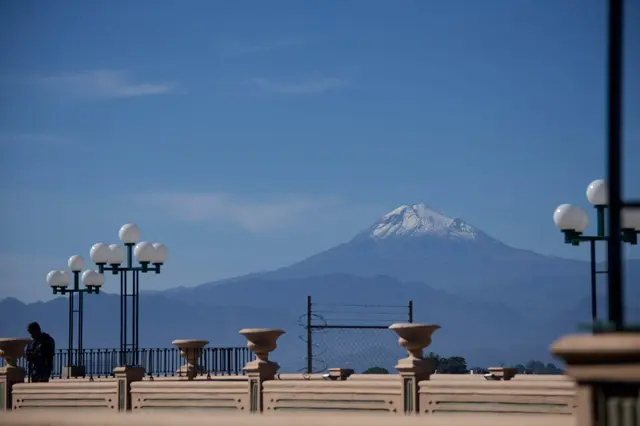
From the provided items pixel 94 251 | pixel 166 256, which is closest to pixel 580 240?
pixel 166 256

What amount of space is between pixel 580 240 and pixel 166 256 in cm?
1037

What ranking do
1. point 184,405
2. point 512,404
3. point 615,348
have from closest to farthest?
point 615,348
point 512,404
point 184,405

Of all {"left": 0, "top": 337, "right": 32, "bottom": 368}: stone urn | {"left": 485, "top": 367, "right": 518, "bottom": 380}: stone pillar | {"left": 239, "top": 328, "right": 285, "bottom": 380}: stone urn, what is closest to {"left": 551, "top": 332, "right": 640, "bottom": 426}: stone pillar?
{"left": 239, "top": 328, "right": 285, "bottom": 380}: stone urn

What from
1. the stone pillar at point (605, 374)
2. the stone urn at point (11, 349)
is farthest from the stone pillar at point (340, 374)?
the stone pillar at point (605, 374)

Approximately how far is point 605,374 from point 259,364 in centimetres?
1278

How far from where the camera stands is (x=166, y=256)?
28438mm

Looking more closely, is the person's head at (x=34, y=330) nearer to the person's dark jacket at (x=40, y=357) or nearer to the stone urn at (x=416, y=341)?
the person's dark jacket at (x=40, y=357)

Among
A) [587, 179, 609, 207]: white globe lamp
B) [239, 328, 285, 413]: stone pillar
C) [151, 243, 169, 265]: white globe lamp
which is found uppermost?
[587, 179, 609, 207]: white globe lamp

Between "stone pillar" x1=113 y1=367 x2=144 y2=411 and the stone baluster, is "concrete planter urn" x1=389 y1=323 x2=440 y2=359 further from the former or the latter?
the stone baluster

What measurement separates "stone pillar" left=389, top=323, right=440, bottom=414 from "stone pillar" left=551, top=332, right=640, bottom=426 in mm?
10373

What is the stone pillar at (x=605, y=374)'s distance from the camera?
6.39 meters

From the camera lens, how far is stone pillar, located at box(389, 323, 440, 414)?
16969mm

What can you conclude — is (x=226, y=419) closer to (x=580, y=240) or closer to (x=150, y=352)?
(x=580, y=240)

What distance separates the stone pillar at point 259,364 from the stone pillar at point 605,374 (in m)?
12.5
